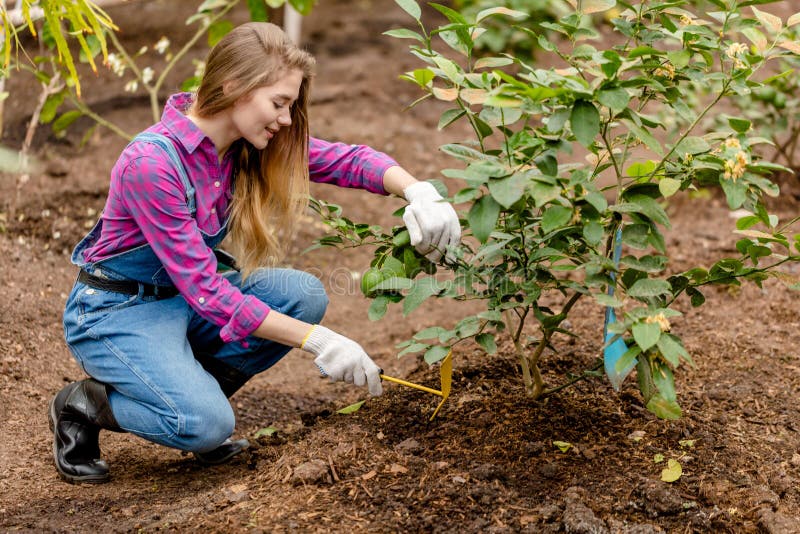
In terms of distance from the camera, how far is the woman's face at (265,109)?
1965 millimetres

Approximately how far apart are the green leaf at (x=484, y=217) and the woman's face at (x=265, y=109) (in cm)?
64

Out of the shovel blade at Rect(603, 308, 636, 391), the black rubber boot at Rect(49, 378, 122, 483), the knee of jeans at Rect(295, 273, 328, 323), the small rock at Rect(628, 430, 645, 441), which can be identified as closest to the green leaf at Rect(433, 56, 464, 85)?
the shovel blade at Rect(603, 308, 636, 391)

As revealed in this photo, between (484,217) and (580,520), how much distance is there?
63 cm

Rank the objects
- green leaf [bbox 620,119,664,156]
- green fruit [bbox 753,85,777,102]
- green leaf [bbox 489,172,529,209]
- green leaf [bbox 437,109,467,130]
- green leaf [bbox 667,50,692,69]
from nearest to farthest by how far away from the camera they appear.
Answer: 1. green leaf [bbox 489,172,529,209]
2. green leaf [bbox 620,119,664,156]
3. green leaf [bbox 667,50,692,69]
4. green leaf [bbox 437,109,467,130]
5. green fruit [bbox 753,85,777,102]

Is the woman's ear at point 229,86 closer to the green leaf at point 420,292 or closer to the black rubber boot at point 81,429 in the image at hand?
the green leaf at point 420,292

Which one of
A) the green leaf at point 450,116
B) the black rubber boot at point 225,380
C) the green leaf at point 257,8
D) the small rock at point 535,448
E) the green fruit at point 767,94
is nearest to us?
the green leaf at point 450,116

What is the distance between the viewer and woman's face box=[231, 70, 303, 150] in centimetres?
196

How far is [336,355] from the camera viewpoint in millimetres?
1911

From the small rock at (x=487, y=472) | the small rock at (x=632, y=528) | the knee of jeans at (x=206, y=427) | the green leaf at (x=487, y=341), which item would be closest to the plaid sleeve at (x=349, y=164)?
the green leaf at (x=487, y=341)

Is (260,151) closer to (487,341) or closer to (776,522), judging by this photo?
(487,341)

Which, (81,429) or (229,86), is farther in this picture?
(81,429)

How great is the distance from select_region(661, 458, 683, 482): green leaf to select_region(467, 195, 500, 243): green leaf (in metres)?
0.69

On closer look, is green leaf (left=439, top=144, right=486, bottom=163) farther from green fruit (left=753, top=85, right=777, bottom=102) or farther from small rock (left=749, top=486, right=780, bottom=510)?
green fruit (left=753, top=85, right=777, bottom=102)

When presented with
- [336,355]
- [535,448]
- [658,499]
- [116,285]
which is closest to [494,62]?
[336,355]
